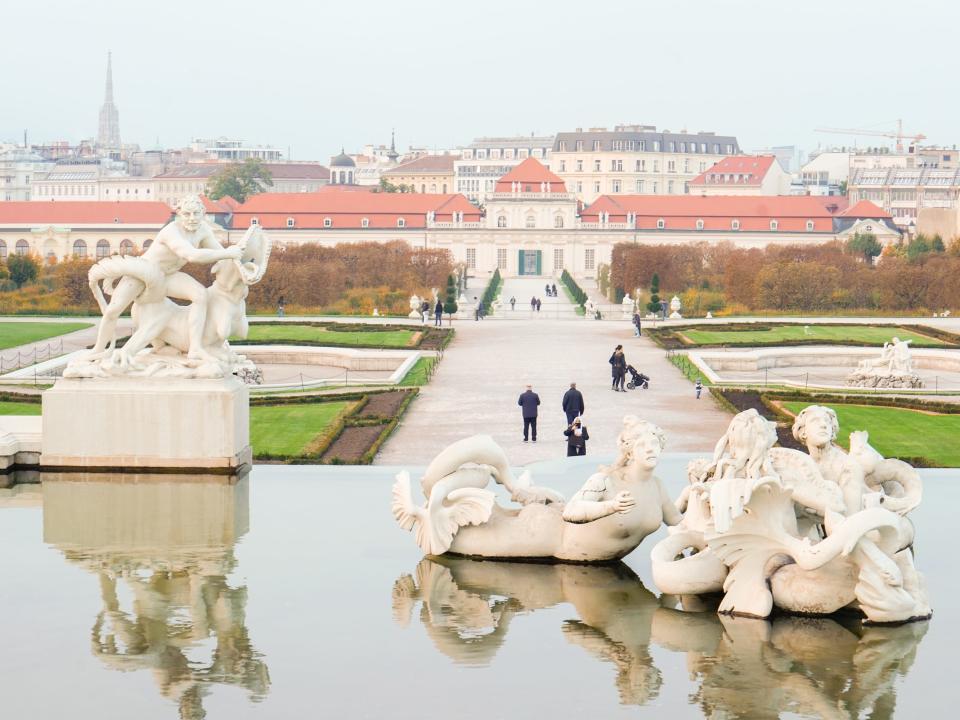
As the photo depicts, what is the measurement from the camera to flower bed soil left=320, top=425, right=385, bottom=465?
1816cm

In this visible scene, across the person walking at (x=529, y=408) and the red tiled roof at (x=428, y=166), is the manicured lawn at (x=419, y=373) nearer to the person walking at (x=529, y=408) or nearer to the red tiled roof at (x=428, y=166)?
the person walking at (x=529, y=408)

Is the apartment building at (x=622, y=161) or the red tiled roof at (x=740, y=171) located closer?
the red tiled roof at (x=740, y=171)

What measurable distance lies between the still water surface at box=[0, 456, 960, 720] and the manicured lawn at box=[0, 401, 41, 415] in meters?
12.0

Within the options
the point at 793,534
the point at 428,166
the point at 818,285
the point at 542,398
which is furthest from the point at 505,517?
the point at 428,166

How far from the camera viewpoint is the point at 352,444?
1986 cm

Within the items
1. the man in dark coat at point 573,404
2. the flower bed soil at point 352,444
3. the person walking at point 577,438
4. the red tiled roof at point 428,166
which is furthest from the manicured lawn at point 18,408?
the red tiled roof at point 428,166

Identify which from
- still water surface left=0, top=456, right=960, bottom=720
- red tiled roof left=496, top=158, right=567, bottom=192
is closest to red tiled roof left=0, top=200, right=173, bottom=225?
red tiled roof left=496, top=158, right=567, bottom=192

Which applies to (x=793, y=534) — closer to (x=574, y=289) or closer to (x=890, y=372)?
(x=890, y=372)

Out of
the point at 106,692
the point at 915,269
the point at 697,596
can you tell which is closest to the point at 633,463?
the point at 697,596

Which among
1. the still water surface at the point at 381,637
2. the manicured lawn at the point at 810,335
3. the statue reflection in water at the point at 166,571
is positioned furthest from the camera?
the manicured lawn at the point at 810,335

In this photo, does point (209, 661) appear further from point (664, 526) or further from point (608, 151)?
point (608, 151)

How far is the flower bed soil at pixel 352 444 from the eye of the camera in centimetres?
1816

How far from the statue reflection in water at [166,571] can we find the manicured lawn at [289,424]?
5.84 metres

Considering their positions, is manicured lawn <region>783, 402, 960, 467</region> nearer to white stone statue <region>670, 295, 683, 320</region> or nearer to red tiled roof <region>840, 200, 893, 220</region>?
white stone statue <region>670, 295, 683, 320</region>
